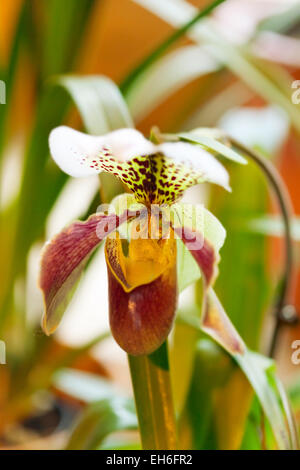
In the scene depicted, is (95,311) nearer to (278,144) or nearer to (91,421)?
(278,144)

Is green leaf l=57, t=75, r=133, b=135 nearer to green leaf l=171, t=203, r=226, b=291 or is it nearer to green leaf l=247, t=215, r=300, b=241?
green leaf l=171, t=203, r=226, b=291

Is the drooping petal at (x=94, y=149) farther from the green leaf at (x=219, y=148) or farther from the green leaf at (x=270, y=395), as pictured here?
the green leaf at (x=270, y=395)

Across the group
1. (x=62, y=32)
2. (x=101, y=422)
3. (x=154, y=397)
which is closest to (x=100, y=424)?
(x=101, y=422)

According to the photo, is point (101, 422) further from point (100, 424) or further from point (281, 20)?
point (281, 20)

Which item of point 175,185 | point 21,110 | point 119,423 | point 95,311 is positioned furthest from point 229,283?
point 21,110

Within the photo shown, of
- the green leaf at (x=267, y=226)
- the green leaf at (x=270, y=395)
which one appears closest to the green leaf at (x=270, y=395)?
the green leaf at (x=270, y=395)
